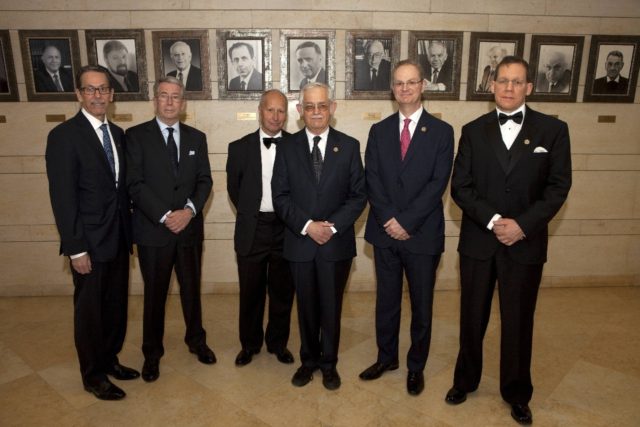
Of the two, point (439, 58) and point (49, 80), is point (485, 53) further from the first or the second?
point (49, 80)

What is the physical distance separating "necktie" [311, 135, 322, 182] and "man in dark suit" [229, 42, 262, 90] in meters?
2.19

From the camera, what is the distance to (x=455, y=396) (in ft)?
9.88

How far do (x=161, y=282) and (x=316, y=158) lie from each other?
1.52m

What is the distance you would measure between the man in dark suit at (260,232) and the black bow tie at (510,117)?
4.97 feet

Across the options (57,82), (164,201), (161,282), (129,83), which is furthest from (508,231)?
(57,82)

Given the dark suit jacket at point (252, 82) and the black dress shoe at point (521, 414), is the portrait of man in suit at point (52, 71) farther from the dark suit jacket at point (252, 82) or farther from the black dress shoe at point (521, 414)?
the black dress shoe at point (521, 414)

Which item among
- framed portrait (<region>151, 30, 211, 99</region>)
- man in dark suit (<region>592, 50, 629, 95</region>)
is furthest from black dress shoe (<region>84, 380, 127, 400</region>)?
man in dark suit (<region>592, 50, 629, 95</region>)

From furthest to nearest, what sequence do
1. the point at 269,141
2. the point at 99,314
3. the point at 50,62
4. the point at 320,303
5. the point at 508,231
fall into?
the point at 50,62
the point at 269,141
the point at 320,303
the point at 99,314
the point at 508,231

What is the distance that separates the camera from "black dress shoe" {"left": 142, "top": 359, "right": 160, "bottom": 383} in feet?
10.8

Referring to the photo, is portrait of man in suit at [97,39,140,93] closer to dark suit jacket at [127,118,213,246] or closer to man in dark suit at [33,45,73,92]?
man in dark suit at [33,45,73,92]

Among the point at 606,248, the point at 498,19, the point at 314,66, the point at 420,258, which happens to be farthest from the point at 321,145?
the point at 606,248

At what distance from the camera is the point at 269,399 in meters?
3.06

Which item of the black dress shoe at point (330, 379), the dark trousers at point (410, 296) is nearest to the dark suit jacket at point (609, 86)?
the dark trousers at point (410, 296)

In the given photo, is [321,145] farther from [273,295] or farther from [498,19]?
[498,19]
